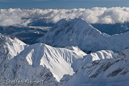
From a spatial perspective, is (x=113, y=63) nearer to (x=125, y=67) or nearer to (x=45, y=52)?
(x=125, y=67)

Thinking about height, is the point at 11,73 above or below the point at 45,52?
below

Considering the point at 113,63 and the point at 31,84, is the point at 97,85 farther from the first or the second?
the point at 31,84

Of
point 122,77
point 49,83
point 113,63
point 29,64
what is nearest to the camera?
point 122,77

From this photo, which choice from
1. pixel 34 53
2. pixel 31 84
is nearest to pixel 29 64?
pixel 34 53

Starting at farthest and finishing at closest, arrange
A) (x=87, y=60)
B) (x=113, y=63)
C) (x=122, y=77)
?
1. (x=87, y=60)
2. (x=113, y=63)
3. (x=122, y=77)

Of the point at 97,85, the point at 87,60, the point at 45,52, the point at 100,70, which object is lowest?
the point at 97,85

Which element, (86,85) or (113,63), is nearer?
(86,85)
